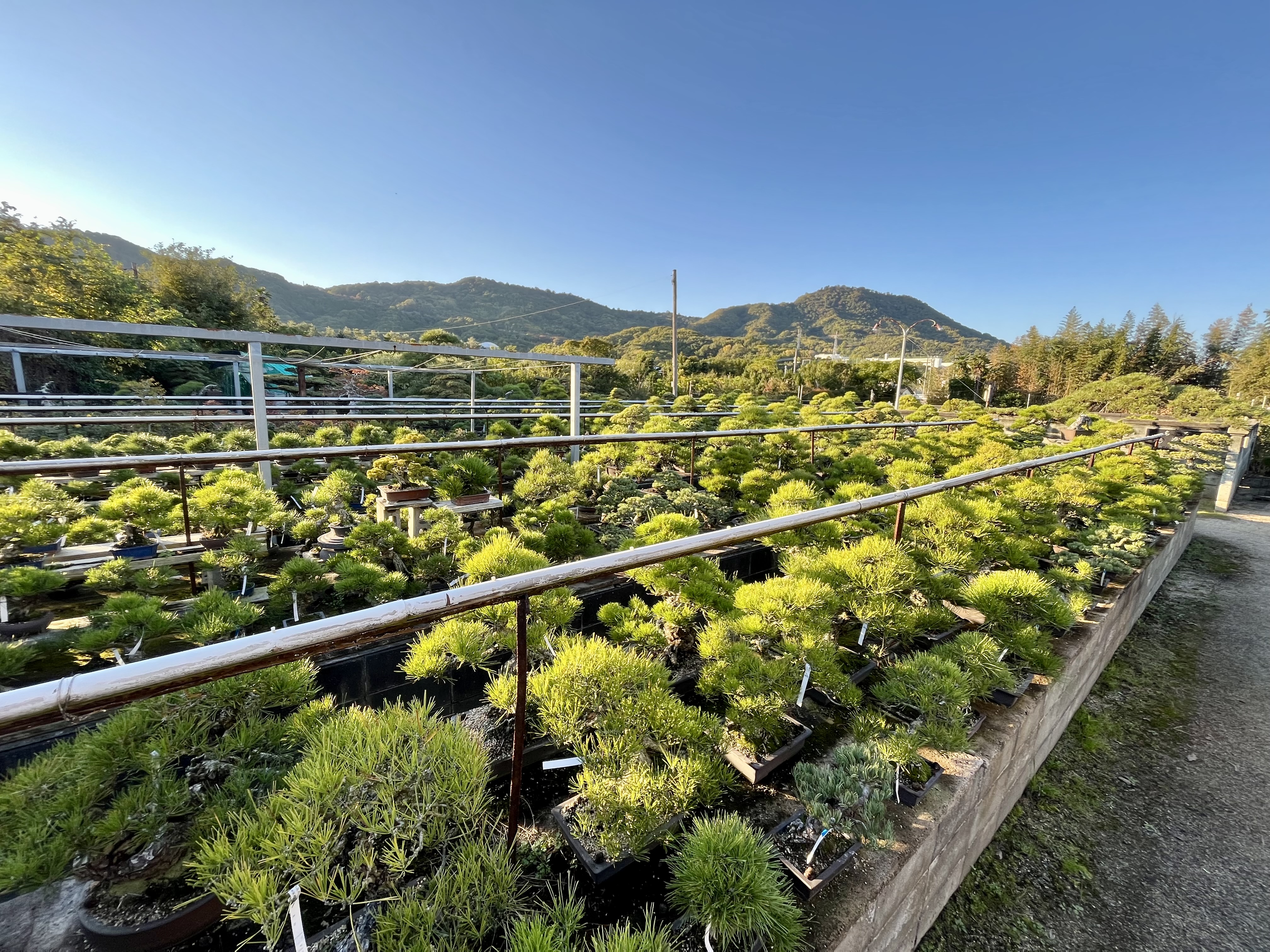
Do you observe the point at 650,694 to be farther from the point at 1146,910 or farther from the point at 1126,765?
the point at 1126,765

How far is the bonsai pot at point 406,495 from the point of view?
2889 millimetres

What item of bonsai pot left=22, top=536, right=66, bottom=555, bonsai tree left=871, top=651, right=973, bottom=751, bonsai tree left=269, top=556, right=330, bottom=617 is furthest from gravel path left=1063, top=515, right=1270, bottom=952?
bonsai pot left=22, top=536, right=66, bottom=555

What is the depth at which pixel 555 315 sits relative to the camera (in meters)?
47.5

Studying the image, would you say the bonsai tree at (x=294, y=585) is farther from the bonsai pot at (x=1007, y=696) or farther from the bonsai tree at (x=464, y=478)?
the bonsai pot at (x=1007, y=696)

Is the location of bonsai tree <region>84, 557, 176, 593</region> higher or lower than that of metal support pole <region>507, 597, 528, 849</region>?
lower

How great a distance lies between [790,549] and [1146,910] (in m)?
1.91

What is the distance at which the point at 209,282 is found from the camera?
48.0 feet

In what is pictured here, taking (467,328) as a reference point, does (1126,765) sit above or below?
below

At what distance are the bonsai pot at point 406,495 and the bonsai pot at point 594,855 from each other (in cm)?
228

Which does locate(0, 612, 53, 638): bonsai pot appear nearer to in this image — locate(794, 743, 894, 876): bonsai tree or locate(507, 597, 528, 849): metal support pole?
locate(507, 597, 528, 849): metal support pole

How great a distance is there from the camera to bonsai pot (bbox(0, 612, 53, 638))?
1.80 m

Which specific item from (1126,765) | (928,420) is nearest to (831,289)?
(928,420)

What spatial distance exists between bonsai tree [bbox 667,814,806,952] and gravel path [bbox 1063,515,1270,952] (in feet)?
5.76

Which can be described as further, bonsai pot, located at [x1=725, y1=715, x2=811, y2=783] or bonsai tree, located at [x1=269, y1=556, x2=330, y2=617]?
bonsai tree, located at [x1=269, y1=556, x2=330, y2=617]
